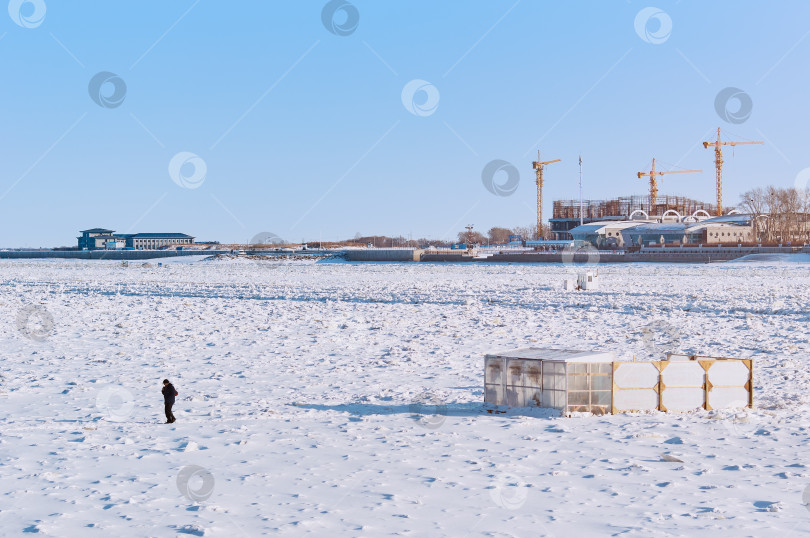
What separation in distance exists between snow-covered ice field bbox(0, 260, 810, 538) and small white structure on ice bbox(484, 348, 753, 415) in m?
0.30

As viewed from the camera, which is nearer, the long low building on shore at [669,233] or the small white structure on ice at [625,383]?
the small white structure on ice at [625,383]

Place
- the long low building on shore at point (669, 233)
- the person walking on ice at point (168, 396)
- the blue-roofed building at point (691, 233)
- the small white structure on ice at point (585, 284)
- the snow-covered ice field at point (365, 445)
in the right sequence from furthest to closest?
the long low building on shore at point (669, 233)
the blue-roofed building at point (691, 233)
the small white structure on ice at point (585, 284)
the person walking on ice at point (168, 396)
the snow-covered ice field at point (365, 445)

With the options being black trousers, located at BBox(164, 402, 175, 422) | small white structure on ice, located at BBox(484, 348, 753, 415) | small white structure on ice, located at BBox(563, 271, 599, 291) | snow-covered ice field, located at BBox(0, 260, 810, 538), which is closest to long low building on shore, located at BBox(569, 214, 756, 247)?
small white structure on ice, located at BBox(563, 271, 599, 291)

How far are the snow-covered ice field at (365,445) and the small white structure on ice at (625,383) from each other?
0.99ft

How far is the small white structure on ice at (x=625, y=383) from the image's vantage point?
11516 mm

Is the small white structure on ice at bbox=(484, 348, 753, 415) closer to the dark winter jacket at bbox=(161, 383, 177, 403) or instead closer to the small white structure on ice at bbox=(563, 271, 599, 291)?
the dark winter jacket at bbox=(161, 383, 177, 403)

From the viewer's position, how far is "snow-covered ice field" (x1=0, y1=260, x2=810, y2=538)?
770cm

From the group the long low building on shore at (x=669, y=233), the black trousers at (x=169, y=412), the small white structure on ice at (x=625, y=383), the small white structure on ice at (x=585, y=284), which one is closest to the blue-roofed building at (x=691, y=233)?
the long low building on shore at (x=669, y=233)

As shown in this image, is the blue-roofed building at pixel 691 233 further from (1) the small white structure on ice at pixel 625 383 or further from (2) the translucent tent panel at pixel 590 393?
(2) the translucent tent panel at pixel 590 393

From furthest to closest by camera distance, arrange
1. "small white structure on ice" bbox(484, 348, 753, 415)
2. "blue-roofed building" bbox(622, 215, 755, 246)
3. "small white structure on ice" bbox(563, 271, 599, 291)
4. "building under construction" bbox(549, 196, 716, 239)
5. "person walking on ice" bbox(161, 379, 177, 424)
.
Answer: "building under construction" bbox(549, 196, 716, 239)
"blue-roofed building" bbox(622, 215, 755, 246)
"small white structure on ice" bbox(563, 271, 599, 291)
"small white structure on ice" bbox(484, 348, 753, 415)
"person walking on ice" bbox(161, 379, 177, 424)

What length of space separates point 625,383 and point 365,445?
4.06 metres

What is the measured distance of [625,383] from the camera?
11633mm

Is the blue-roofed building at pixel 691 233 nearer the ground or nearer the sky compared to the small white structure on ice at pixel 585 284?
nearer the sky

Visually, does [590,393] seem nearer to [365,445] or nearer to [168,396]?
[365,445]
